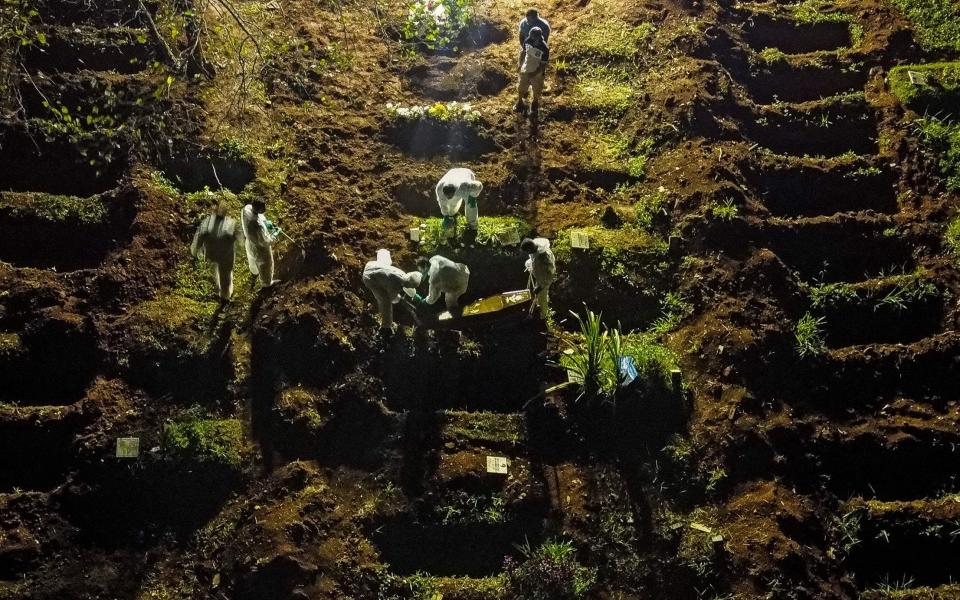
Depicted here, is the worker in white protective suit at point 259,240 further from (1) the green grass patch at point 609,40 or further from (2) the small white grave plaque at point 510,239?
(1) the green grass patch at point 609,40

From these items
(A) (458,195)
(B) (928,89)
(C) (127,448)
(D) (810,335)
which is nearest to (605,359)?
(D) (810,335)

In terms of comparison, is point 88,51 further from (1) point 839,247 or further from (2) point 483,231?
(1) point 839,247

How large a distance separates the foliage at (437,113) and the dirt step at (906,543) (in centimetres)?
514

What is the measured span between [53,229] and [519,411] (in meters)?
4.58

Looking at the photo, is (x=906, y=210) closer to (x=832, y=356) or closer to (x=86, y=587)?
(x=832, y=356)

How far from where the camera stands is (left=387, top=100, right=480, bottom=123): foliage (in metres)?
7.38

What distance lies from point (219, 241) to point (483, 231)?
7.71 ft

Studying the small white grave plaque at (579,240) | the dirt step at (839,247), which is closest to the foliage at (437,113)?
the small white grave plaque at (579,240)

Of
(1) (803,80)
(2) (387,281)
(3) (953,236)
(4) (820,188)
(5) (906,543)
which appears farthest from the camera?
(1) (803,80)

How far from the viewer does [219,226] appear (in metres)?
5.55

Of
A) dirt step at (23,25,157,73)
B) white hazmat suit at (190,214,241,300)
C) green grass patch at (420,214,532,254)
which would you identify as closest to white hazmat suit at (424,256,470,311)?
green grass patch at (420,214,532,254)

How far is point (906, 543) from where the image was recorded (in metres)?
5.08

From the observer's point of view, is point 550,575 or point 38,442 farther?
point 38,442

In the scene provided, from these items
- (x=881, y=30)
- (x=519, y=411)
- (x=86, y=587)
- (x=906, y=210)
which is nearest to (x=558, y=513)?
(x=519, y=411)
